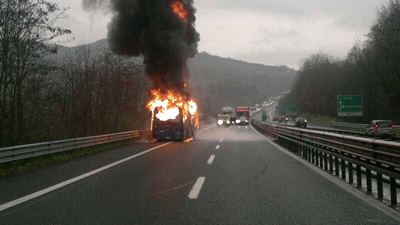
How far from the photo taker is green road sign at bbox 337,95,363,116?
1610 inches

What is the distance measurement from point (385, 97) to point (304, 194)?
4214cm

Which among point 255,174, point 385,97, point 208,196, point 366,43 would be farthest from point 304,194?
point 366,43

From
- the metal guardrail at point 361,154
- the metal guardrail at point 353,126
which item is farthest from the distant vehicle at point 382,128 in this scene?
the metal guardrail at point 361,154

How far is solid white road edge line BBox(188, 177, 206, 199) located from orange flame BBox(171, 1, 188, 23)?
2043 cm

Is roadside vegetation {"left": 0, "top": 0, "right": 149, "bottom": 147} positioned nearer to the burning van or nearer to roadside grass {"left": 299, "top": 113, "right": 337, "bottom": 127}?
the burning van

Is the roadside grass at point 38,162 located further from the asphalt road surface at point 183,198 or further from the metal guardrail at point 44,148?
the asphalt road surface at point 183,198

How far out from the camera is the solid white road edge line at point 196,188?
7.01 meters

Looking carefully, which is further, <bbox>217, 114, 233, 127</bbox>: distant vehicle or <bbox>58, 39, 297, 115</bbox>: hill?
<bbox>58, 39, 297, 115</bbox>: hill

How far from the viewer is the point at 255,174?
9750mm

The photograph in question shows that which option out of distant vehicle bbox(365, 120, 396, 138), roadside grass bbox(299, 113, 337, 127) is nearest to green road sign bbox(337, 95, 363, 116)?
distant vehicle bbox(365, 120, 396, 138)

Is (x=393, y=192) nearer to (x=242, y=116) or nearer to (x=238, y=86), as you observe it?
(x=242, y=116)

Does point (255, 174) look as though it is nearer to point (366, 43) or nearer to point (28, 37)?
point (28, 37)

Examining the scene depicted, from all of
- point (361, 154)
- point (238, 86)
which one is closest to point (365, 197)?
point (361, 154)

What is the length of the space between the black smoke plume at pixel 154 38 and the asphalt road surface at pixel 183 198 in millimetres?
14972
